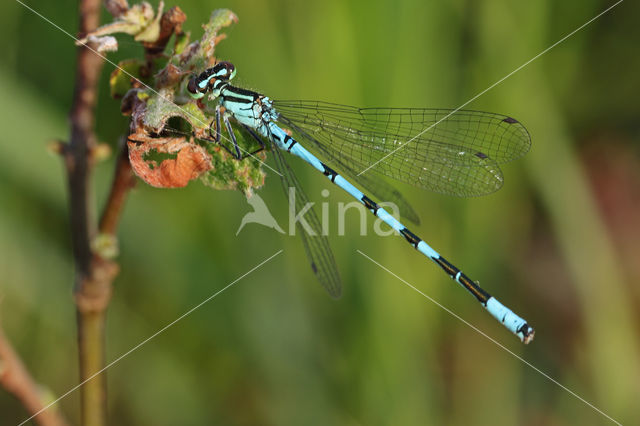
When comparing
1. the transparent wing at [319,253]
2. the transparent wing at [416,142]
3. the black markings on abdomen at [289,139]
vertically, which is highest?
the transparent wing at [416,142]

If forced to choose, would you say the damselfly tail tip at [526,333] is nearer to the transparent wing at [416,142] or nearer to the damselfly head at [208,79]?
the transparent wing at [416,142]

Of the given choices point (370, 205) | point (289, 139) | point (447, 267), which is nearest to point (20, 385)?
point (289, 139)

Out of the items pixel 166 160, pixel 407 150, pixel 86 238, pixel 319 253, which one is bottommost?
pixel 86 238

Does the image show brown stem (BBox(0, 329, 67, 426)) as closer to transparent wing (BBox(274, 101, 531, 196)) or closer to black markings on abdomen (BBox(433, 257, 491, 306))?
transparent wing (BBox(274, 101, 531, 196))

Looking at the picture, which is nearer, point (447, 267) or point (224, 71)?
point (224, 71)

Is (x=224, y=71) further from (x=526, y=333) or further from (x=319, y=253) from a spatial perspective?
(x=526, y=333)

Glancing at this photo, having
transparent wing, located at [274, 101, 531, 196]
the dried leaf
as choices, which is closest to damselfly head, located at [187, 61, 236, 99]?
the dried leaf

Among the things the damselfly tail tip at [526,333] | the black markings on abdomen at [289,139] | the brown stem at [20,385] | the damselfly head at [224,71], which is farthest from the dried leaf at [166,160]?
the damselfly tail tip at [526,333]
